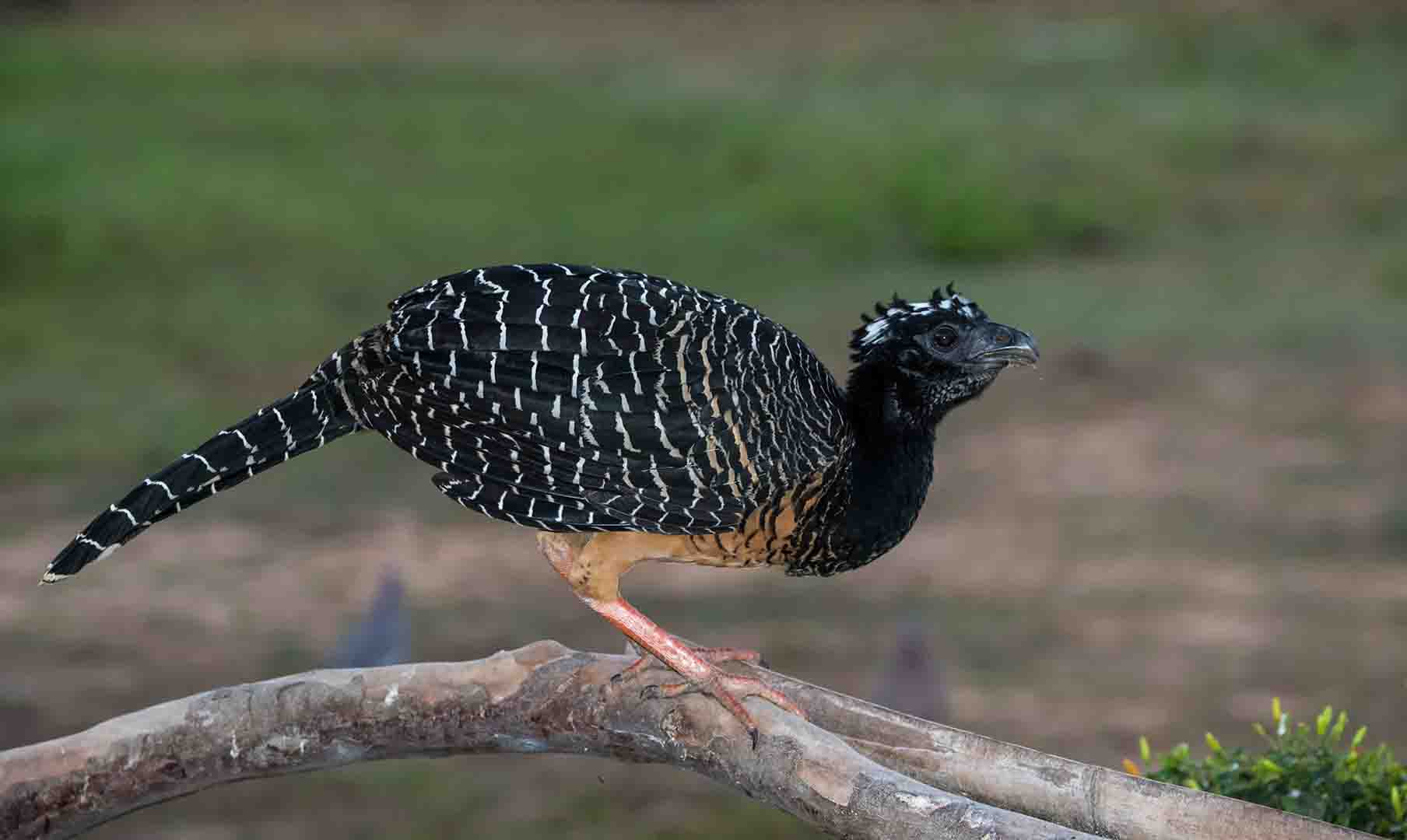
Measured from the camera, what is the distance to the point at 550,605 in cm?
813

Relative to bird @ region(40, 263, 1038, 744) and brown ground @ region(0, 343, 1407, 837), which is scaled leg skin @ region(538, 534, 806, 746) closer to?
bird @ region(40, 263, 1038, 744)

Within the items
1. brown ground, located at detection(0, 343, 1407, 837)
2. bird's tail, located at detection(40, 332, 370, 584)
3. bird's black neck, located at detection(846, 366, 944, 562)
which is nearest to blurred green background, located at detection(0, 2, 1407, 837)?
brown ground, located at detection(0, 343, 1407, 837)

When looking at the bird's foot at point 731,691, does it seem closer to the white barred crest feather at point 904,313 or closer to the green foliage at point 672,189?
the white barred crest feather at point 904,313

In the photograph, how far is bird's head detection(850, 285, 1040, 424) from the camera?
12.6ft

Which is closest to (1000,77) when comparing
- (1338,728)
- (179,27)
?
(179,27)

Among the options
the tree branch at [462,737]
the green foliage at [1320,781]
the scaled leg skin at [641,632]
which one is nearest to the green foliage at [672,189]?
the tree branch at [462,737]

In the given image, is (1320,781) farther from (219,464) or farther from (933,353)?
(219,464)

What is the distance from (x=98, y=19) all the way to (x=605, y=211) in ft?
24.8

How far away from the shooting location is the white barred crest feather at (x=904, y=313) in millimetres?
3904

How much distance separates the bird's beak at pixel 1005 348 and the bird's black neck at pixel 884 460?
198mm

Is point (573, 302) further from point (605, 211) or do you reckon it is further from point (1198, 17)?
point (1198, 17)

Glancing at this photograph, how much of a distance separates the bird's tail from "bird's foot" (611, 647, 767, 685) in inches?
30.8

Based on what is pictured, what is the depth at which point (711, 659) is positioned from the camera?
379 centimetres

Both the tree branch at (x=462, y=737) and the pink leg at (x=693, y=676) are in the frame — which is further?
the pink leg at (x=693, y=676)
